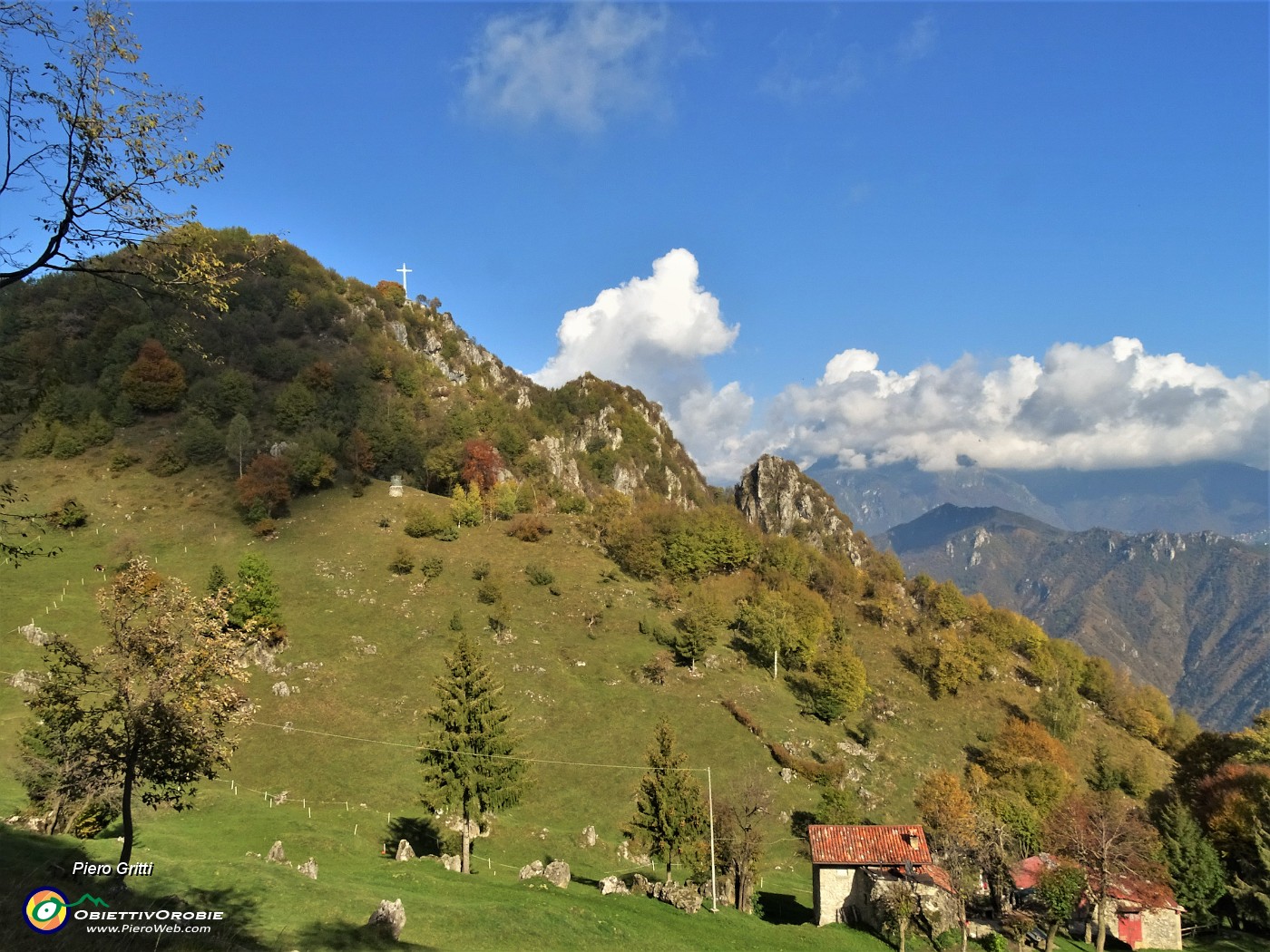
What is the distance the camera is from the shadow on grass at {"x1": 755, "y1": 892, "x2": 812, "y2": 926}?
147ft

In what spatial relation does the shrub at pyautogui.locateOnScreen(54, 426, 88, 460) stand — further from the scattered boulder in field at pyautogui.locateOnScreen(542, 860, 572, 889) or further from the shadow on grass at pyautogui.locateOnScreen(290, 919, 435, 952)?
the shadow on grass at pyautogui.locateOnScreen(290, 919, 435, 952)

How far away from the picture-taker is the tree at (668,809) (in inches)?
1703

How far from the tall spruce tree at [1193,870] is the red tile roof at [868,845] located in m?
25.1

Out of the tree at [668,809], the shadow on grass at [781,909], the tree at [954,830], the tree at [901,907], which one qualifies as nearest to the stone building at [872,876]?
the tree at [901,907]

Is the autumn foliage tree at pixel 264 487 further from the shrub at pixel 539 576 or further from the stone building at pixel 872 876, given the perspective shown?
the stone building at pixel 872 876

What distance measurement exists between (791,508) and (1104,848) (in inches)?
5466

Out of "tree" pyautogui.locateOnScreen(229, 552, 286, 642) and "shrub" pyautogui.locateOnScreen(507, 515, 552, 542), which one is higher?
"shrub" pyautogui.locateOnScreen(507, 515, 552, 542)

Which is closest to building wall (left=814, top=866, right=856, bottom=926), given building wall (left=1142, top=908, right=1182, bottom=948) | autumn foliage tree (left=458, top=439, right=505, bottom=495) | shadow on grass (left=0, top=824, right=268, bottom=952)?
building wall (left=1142, top=908, right=1182, bottom=948)

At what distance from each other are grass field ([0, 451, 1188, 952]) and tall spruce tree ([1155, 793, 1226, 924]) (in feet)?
66.8

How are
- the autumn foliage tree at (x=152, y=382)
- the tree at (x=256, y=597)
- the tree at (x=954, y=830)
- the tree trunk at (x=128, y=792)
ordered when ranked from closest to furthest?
the tree trunk at (x=128, y=792) < the tree at (x=954, y=830) < the tree at (x=256, y=597) < the autumn foliage tree at (x=152, y=382)

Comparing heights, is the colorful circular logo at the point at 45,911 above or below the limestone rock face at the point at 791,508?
below

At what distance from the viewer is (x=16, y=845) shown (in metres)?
24.0

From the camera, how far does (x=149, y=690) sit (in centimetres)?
2092

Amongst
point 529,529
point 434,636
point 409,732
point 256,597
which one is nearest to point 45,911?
point 409,732
